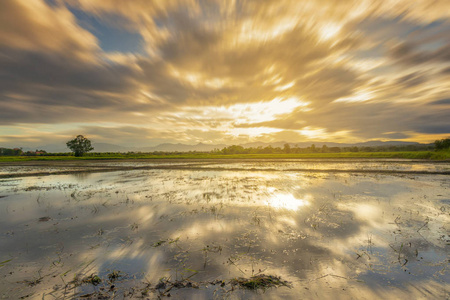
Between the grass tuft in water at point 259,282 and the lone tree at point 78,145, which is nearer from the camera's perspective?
the grass tuft in water at point 259,282

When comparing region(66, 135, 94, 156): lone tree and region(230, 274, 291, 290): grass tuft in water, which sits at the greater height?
region(66, 135, 94, 156): lone tree

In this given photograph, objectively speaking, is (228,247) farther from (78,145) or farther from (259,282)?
(78,145)

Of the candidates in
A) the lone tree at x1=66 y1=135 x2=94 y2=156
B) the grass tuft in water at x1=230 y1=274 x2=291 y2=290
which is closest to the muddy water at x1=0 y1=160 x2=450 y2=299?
the grass tuft in water at x1=230 y1=274 x2=291 y2=290

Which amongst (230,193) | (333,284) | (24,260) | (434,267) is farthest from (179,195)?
(434,267)

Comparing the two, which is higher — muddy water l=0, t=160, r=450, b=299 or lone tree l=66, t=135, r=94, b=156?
lone tree l=66, t=135, r=94, b=156

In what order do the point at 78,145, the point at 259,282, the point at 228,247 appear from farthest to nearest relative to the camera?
1. the point at 78,145
2. the point at 228,247
3. the point at 259,282

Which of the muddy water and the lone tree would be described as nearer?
the muddy water

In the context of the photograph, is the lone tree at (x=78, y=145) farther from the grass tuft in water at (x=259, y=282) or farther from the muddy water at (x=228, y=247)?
the grass tuft in water at (x=259, y=282)

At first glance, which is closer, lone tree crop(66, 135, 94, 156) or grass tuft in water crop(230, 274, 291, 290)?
grass tuft in water crop(230, 274, 291, 290)

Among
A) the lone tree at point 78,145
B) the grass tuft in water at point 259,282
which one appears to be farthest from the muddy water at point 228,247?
the lone tree at point 78,145

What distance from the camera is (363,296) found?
3.92 m


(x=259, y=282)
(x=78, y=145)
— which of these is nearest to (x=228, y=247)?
(x=259, y=282)

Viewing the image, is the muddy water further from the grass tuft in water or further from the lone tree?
the lone tree

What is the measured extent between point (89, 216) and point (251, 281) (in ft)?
31.1
